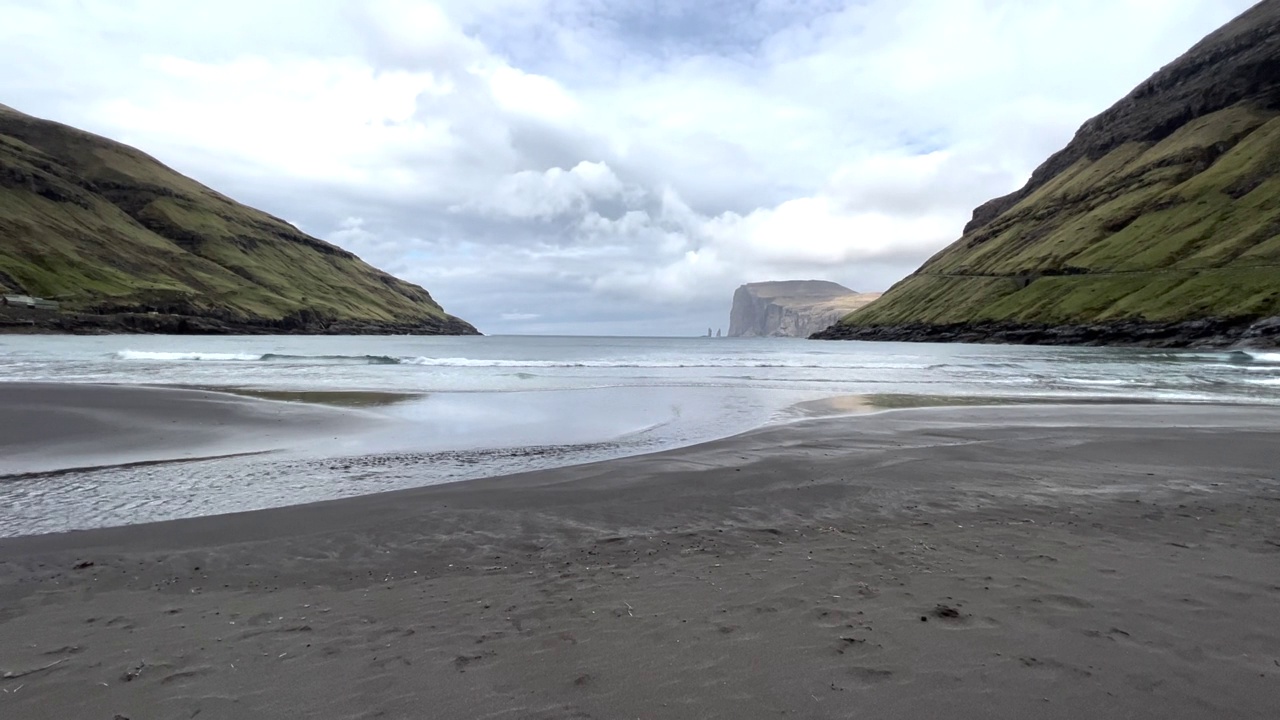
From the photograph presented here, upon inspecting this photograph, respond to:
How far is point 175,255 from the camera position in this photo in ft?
611

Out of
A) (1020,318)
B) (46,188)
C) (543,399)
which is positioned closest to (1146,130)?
(1020,318)

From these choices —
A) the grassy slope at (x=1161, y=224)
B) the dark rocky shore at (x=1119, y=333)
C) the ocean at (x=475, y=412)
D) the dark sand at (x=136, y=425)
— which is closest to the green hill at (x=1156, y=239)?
the dark rocky shore at (x=1119, y=333)

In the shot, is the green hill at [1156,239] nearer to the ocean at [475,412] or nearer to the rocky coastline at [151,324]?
the ocean at [475,412]

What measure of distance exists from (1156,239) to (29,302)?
22813cm

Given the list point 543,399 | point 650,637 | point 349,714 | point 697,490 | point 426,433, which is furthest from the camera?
point 543,399

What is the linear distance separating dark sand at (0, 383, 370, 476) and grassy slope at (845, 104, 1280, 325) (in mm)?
121534

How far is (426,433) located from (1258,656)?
53.7 feet

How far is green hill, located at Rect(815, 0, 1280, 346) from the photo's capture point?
106m

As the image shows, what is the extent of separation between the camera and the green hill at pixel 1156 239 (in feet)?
347

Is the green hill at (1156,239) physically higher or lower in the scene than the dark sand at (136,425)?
higher

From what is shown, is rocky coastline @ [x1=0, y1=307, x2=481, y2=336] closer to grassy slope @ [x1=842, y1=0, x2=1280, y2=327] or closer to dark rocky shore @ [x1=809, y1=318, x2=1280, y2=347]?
grassy slope @ [x1=842, y1=0, x2=1280, y2=327]

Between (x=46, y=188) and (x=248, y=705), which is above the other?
(x=46, y=188)

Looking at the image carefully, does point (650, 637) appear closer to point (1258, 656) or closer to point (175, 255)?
point (1258, 656)

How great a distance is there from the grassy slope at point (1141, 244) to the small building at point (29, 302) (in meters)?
195
